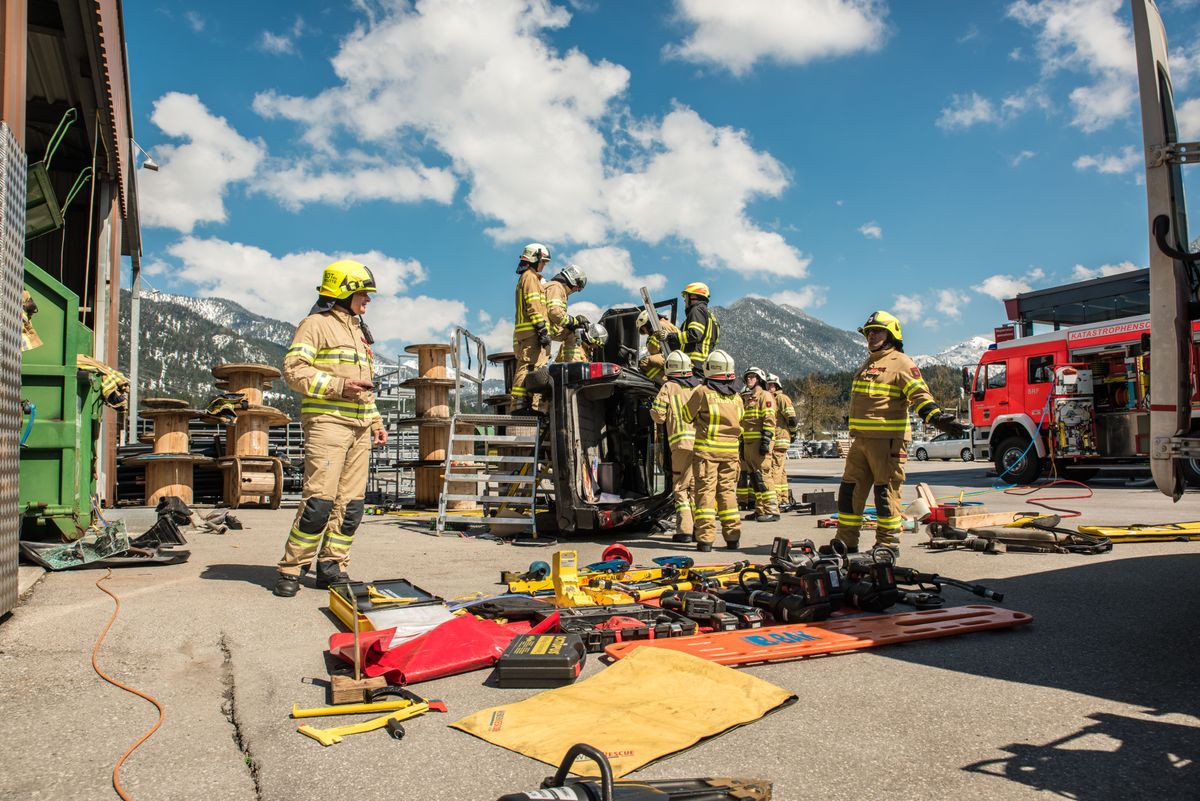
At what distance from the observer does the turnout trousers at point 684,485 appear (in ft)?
26.4

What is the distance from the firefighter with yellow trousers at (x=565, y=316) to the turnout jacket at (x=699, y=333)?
1350 mm

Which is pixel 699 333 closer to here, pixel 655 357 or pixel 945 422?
pixel 655 357

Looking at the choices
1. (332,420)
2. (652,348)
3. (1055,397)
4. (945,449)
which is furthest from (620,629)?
(945,449)

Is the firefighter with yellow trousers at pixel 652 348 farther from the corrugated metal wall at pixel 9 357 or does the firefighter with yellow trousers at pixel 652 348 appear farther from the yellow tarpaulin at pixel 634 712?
the corrugated metal wall at pixel 9 357

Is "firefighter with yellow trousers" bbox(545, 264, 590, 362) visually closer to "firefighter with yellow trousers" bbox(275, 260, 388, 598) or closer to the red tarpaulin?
"firefighter with yellow trousers" bbox(275, 260, 388, 598)

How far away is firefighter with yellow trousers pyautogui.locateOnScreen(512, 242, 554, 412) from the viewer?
9.29 metres

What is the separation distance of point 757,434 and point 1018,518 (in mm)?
3526

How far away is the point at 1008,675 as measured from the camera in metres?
3.40

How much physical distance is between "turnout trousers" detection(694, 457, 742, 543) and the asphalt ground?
2.91 m

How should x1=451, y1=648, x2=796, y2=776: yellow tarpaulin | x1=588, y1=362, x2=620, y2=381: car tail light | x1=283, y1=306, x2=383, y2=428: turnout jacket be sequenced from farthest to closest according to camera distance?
1. x1=588, y1=362, x2=620, y2=381: car tail light
2. x1=283, y1=306, x2=383, y2=428: turnout jacket
3. x1=451, y1=648, x2=796, y2=776: yellow tarpaulin

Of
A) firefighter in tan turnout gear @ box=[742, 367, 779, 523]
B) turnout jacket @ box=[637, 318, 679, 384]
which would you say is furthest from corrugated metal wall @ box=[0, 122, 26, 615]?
firefighter in tan turnout gear @ box=[742, 367, 779, 523]

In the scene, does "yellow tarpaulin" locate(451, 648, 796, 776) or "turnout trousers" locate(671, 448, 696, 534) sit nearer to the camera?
"yellow tarpaulin" locate(451, 648, 796, 776)

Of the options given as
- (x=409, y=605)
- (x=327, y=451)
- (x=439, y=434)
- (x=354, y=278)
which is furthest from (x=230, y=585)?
(x=439, y=434)

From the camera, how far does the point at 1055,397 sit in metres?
15.7
